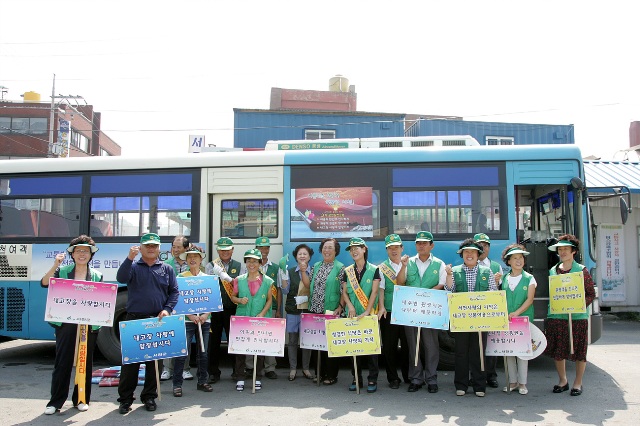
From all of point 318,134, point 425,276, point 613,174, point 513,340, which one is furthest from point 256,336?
point 318,134

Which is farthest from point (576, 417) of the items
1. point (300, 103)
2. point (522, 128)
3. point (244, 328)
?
point (300, 103)

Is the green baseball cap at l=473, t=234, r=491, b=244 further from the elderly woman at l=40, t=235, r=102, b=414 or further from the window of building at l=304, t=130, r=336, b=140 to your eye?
the window of building at l=304, t=130, r=336, b=140

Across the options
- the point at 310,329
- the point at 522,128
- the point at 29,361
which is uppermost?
the point at 522,128

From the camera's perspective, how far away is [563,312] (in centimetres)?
639

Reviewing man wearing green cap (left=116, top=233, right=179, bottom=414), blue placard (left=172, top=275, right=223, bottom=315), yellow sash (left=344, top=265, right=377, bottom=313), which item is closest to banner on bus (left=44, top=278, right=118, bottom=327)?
man wearing green cap (left=116, top=233, right=179, bottom=414)

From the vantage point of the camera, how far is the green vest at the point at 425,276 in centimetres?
666

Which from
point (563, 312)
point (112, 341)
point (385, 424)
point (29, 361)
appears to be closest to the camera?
point (385, 424)

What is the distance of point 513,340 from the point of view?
6.48 metres

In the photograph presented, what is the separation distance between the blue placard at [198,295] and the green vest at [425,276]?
2.38m

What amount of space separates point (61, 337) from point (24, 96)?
36286 mm

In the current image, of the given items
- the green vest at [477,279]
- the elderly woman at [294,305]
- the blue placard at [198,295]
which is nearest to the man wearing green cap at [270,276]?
the elderly woman at [294,305]

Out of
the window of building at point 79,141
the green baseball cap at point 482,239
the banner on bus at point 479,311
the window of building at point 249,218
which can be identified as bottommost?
the banner on bus at point 479,311

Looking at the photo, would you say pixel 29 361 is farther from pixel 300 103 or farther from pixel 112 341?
pixel 300 103

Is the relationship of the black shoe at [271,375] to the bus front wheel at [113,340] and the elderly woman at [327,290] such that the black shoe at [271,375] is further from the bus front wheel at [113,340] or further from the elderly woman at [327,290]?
the bus front wheel at [113,340]
